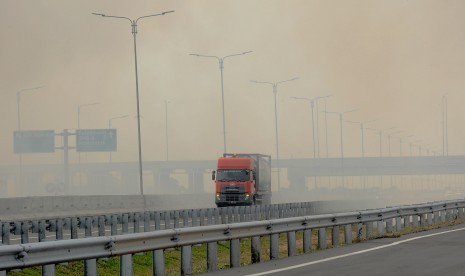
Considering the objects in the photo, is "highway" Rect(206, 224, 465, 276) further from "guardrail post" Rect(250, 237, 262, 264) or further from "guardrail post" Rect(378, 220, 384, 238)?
"guardrail post" Rect(378, 220, 384, 238)

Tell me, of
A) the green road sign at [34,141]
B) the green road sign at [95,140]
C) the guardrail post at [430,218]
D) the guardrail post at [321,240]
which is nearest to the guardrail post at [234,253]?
the guardrail post at [321,240]

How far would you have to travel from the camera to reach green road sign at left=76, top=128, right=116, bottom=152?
109 meters

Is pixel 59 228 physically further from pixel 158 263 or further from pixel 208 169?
pixel 208 169

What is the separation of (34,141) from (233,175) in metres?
43.8

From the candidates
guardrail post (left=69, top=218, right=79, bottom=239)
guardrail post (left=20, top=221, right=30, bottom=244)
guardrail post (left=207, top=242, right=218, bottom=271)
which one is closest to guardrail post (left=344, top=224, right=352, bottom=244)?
→ guardrail post (left=69, top=218, right=79, bottom=239)

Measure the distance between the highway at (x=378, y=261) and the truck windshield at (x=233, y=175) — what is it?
4059cm

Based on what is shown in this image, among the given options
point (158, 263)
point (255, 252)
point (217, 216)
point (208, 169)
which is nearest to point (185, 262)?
point (158, 263)

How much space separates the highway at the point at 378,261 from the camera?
18.2 meters

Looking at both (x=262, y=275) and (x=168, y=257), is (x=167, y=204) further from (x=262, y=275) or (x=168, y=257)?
(x=262, y=275)

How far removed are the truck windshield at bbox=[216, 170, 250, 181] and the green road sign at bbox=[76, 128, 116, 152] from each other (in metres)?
41.9

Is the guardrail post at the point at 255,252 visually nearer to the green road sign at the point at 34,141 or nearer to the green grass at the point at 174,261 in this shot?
the green grass at the point at 174,261

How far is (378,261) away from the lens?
20391 millimetres

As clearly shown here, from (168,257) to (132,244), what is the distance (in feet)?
41.4

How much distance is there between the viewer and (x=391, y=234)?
30.4 m
